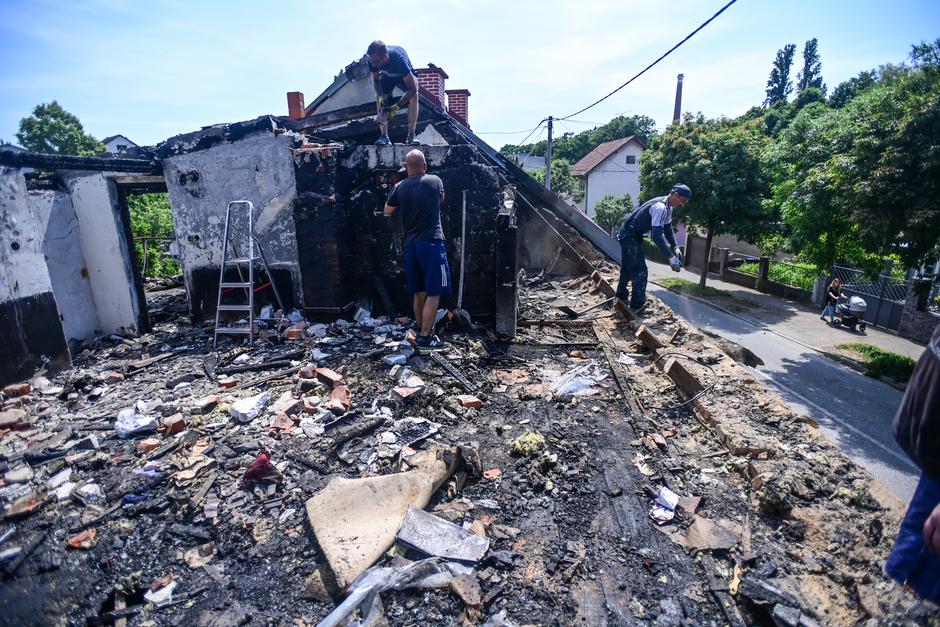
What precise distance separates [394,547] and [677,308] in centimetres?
1355

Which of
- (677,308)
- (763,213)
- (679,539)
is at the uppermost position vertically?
(763,213)

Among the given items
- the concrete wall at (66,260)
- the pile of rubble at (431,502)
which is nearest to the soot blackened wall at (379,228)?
the pile of rubble at (431,502)

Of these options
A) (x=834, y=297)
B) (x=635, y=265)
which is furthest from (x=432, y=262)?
(x=834, y=297)

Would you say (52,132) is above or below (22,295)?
above

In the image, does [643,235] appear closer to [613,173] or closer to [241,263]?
[241,263]

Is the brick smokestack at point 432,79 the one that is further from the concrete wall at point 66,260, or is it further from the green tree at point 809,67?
the green tree at point 809,67

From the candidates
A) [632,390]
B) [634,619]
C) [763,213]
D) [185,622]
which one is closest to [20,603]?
[185,622]

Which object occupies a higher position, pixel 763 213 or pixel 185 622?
pixel 763 213

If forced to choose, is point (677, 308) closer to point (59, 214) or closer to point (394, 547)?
point (394, 547)

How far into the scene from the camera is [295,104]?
15.3 metres

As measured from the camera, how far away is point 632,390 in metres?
4.38

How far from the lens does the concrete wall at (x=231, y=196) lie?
234 inches

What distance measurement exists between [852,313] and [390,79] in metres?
12.7

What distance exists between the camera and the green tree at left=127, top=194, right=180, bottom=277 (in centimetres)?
1259
